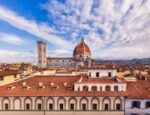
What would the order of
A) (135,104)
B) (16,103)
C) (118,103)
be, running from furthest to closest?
1. (16,103)
2. (118,103)
3. (135,104)

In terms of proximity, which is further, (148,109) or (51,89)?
(51,89)

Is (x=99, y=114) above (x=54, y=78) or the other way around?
the other way around

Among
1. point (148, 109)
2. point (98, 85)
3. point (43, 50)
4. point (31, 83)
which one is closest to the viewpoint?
point (148, 109)

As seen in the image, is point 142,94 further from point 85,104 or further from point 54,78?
point 54,78

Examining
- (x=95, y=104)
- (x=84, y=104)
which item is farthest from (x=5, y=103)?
(x=95, y=104)

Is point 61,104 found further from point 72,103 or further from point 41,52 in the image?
point 41,52

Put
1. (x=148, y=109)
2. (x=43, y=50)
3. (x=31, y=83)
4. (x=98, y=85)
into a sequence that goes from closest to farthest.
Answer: (x=148, y=109) → (x=98, y=85) → (x=31, y=83) → (x=43, y=50)

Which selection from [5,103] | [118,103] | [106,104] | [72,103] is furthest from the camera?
[5,103]

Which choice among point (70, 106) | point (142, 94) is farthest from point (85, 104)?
point (142, 94)

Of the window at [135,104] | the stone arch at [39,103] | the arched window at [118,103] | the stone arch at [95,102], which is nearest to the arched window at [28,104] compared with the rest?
the stone arch at [39,103]

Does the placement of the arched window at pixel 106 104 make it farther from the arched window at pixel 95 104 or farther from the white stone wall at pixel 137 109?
the white stone wall at pixel 137 109

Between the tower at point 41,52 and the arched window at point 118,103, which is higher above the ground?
the tower at point 41,52
